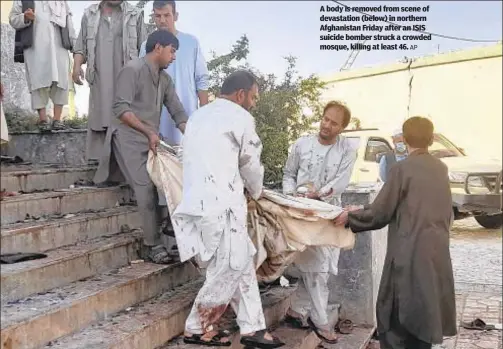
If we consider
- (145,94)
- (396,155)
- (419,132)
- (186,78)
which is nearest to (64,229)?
(145,94)

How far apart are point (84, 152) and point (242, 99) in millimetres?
2741

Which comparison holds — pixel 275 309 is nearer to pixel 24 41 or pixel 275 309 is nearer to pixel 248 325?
pixel 248 325

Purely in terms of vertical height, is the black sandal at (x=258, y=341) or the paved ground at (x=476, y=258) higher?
the black sandal at (x=258, y=341)

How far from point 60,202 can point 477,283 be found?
552 centimetres

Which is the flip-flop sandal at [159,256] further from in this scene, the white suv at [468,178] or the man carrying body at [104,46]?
the white suv at [468,178]

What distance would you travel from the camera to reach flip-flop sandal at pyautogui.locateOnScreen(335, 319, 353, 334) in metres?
5.05

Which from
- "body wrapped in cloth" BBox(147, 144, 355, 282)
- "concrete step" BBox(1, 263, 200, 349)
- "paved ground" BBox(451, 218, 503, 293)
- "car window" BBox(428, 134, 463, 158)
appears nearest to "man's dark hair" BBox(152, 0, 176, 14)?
"body wrapped in cloth" BBox(147, 144, 355, 282)

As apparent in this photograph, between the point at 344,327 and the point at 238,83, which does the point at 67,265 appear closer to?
the point at 238,83

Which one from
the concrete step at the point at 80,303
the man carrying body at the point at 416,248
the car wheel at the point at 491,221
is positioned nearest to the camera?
the concrete step at the point at 80,303

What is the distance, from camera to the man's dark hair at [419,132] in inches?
148

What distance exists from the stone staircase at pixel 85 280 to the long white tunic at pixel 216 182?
0.59m

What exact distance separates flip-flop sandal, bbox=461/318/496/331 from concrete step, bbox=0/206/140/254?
3.50 meters

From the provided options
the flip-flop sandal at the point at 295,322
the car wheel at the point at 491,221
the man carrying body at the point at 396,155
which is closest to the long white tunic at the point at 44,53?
the flip-flop sandal at the point at 295,322

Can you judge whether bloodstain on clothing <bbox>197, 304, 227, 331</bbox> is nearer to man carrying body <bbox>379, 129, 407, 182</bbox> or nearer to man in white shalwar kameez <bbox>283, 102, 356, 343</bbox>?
man in white shalwar kameez <bbox>283, 102, 356, 343</bbox>
